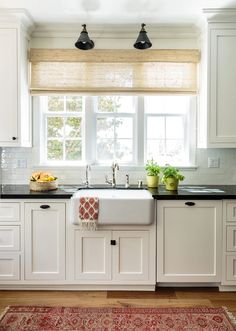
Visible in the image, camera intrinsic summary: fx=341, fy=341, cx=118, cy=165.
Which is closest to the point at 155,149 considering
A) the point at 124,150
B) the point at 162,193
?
the point at 124,150

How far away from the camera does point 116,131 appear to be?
3.79 metres

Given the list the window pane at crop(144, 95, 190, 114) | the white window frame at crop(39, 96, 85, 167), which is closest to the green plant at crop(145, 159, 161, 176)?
the window pane at crop(144, 95, 190, 114)

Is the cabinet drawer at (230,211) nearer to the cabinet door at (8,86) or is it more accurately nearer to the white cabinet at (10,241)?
the white cabinet at (10,241)

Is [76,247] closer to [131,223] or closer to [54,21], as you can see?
[131,223]

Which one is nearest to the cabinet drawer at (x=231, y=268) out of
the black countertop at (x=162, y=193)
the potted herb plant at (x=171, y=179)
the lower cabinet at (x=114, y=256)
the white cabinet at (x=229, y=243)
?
the white cabinet at (x=229, y=243)

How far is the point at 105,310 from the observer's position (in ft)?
9.11

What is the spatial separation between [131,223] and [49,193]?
795 mm

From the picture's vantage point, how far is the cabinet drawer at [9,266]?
3086 millimetres

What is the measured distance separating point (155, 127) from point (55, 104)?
3.73 feet

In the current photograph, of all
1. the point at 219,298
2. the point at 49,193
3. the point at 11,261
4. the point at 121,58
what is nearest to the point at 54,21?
the point at 121,58

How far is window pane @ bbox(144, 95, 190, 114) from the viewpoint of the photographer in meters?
3.76

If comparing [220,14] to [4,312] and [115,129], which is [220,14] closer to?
[115,129]

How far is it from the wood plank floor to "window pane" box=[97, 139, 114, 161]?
56.1 inches

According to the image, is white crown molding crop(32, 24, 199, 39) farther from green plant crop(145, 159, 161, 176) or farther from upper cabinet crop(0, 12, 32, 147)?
green plant crop(145, 159, 161, 176)
